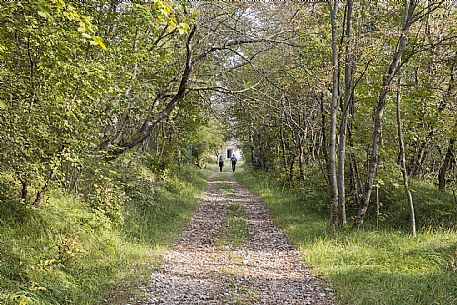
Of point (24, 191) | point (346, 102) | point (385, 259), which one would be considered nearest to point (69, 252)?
point (24, 191)

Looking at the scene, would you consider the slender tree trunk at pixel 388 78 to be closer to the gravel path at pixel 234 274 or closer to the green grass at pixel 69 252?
the gravel path at pixel 234 274

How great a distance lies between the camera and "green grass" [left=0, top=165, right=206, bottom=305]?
5340 millimetres

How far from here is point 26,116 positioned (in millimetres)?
6434

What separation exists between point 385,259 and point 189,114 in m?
10.6

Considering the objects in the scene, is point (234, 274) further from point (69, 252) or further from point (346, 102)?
point (346, 102)

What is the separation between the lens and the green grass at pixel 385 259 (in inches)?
233

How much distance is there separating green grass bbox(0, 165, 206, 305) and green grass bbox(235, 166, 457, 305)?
129 inches

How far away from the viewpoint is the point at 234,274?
23.6ft

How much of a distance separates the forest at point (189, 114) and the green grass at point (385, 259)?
0.14 ft

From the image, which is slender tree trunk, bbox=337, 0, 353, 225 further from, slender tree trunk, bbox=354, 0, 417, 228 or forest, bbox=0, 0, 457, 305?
slender tree trunk, bbox=354, 0, 417, 228

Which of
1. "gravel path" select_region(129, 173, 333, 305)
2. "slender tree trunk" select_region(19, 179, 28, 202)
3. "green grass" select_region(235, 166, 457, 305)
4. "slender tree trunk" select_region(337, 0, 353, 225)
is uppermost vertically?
"slender tree trunk" select_region(337, 0, 353, 225)

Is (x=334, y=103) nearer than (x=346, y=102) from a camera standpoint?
No

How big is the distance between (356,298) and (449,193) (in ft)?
24.1

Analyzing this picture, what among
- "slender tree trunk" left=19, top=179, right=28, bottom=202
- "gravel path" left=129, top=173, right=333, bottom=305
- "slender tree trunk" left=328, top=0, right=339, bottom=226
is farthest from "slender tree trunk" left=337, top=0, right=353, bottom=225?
"slender tree trunk" left=19, top=179, right=28, bottom=202
